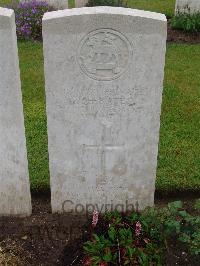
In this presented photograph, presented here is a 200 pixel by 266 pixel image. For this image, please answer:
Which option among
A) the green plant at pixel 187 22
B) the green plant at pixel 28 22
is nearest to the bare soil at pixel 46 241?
the green plant at pixel 28 22

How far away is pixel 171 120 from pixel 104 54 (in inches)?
108

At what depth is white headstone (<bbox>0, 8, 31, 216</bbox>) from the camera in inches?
140

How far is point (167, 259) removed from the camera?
396cm

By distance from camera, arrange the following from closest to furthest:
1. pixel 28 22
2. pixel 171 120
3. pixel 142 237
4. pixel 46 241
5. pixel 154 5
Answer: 1. pixel 142 237
2. pixel 46 241
3. pixel 171 120
4. pixel 28 22
5. pixel 154 5

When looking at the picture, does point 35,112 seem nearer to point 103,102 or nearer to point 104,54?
point 103,102

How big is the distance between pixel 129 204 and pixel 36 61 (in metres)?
4.39

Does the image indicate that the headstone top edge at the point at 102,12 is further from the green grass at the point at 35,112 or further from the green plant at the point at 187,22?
the green plant at the point at 187,22

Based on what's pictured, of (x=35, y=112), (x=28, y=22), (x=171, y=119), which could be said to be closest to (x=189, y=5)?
(x=28, y=22)

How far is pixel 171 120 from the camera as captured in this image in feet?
20.4

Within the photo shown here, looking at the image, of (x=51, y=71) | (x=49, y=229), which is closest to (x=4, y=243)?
(x=49, y=229)

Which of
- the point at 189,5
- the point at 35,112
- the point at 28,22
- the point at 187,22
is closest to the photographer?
the point at 35,112

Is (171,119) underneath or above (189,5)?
underneath

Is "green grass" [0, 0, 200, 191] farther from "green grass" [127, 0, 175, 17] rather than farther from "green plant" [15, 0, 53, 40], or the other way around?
"green grass" [127, 0, 175, 17]

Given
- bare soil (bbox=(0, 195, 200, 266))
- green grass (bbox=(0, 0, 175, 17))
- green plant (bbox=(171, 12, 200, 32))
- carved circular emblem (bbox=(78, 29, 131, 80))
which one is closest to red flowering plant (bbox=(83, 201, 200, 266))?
bare soil (bbox=(0, 195, 200, 266))
